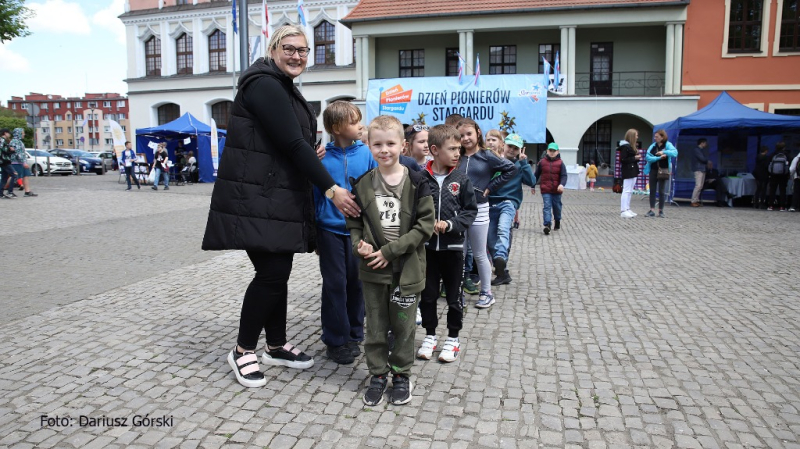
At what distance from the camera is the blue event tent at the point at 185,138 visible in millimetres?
24328

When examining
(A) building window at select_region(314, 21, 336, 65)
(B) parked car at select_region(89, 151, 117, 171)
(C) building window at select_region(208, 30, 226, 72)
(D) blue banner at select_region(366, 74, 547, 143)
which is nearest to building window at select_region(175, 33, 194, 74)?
(C) building window at select_region(208, 30, 226, 72)

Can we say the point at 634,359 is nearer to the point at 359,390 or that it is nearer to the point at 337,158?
the point at 359,390

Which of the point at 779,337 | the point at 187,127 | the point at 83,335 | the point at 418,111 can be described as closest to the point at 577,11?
the point at 418,111

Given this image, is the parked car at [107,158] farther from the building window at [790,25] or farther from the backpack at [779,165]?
the building window at [790,25]

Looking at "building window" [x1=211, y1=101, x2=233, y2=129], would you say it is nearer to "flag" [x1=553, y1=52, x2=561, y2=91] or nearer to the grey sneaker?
"flag" [x1=553, y1=52, x2=561, y2=91]

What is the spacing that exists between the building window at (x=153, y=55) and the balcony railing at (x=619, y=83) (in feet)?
84.1

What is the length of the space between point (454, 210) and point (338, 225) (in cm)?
80

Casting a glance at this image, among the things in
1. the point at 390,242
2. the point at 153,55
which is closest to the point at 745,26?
the point at 390,242

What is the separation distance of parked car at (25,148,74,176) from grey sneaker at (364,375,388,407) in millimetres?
33668

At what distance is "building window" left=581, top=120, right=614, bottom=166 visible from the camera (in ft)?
88.2

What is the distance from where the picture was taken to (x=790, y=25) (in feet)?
77.0

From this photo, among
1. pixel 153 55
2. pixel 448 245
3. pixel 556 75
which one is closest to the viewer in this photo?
pixel 448 245

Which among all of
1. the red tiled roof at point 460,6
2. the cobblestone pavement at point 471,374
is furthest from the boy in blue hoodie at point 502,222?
the red tiled roof at point 460,6

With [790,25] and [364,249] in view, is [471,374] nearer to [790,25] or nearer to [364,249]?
[364,249]
